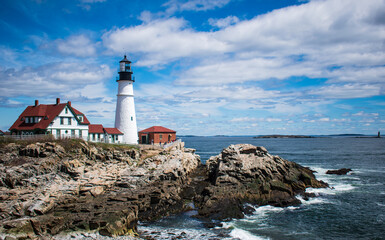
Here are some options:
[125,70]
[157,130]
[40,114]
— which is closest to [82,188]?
[40,114]

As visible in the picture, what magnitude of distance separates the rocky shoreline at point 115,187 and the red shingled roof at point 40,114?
7.41 m

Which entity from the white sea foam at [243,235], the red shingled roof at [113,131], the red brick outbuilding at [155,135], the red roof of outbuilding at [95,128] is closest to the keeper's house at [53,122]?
the red roof of outbuilding at [95,128]

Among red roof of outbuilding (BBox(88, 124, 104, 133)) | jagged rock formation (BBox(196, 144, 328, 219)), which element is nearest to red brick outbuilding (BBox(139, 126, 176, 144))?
red roof of outbuilding (BBox(88, 124, 104, 133))

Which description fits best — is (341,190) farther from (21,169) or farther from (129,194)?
(21,169)

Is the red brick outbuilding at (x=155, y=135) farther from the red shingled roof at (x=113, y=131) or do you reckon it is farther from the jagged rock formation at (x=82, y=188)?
the jagged rock formation at (x=82, y=188)

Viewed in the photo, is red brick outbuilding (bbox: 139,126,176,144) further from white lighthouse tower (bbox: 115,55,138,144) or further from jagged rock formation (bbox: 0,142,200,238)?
jagged rock formation (bbox: 0,142,200,238)

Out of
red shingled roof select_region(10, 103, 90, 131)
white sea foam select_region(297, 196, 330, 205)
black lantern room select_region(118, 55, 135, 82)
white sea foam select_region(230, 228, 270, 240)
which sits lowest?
white sea foam select_region(230, 228, 270, 240)

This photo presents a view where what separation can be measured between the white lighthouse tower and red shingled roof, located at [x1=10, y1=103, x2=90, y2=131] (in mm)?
5901

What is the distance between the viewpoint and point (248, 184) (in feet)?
80.3

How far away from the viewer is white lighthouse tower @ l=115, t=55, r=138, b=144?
40.0 metres

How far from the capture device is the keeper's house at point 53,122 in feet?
112

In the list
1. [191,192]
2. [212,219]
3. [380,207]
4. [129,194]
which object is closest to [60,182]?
[129,194]

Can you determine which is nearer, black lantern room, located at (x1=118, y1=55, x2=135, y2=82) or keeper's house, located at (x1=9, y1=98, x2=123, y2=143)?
keeper's house, located at (x1=9, y1=98, x2=123, y2=143)

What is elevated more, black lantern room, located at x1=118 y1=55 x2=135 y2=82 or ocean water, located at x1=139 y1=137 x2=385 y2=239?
black lantern room, located at x1=118 y1=55 x2=135 y2=82
